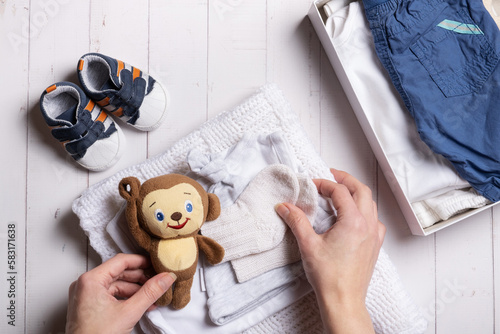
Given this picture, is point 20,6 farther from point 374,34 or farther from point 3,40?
point 374,34

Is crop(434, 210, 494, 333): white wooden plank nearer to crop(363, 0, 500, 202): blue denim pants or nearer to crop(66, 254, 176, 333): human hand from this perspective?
crop(363, 0, 500, 202): blue denim pants

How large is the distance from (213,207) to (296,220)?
183mm

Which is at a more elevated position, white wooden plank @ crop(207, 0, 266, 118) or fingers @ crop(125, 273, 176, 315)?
white wooden plank @ crop(207, 0, 266, 118)

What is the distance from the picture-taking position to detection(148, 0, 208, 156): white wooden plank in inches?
45.1

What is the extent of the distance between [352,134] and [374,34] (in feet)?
0.92

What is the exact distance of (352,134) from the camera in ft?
3.78

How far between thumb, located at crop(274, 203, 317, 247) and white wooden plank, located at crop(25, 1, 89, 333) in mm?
606

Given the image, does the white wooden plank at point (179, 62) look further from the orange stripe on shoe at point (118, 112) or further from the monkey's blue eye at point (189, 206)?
the monkey's blue eye at point (189, 206)

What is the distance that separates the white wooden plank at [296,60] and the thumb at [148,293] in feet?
1.92

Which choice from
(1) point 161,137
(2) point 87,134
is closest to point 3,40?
(2) point 87,134

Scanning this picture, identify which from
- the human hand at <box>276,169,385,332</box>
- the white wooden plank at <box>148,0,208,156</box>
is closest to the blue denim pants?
the human hand at <box>276,169,385,332</box>

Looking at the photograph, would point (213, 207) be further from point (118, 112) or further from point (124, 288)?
point (118, 112)

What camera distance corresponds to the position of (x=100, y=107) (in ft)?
3.58

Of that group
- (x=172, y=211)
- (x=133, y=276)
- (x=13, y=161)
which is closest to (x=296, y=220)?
(x=172, y=211)
